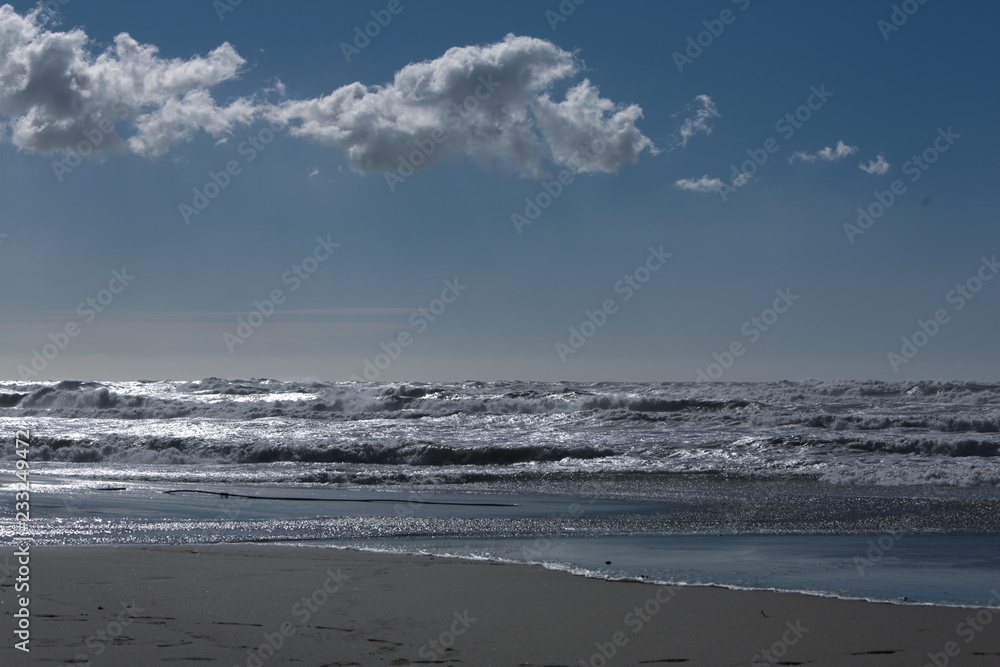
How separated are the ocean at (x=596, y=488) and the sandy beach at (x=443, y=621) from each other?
2.22ft

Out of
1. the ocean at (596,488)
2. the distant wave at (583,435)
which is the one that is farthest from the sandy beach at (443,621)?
the distant wave at (583,435)

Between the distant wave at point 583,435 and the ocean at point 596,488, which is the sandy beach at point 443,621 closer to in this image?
the ocean at point 596,488

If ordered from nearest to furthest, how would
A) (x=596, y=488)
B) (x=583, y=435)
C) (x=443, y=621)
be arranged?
(x=443, y=621), (x=596, y=488), (x=583, y=435)

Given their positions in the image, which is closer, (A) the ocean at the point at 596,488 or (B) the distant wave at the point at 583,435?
(A) the ocean at the point at 596,488

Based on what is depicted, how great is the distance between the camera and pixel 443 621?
4.46m

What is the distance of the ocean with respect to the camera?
6703 mm

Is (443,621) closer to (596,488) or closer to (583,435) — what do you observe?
(596,488)

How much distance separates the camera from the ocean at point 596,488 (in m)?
6.70

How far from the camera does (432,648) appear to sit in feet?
12.9

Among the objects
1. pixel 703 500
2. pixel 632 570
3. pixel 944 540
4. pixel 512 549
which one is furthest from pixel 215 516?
pixel 944 540

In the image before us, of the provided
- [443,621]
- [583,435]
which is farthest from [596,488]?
[443,621]

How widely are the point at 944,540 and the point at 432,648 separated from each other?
5.51 m

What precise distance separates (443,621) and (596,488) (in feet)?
26.6

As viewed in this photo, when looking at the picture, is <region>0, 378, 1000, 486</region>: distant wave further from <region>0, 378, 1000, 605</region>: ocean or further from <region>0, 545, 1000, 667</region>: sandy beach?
<region>0, 545, 1000, 667</region>: sandy beach
